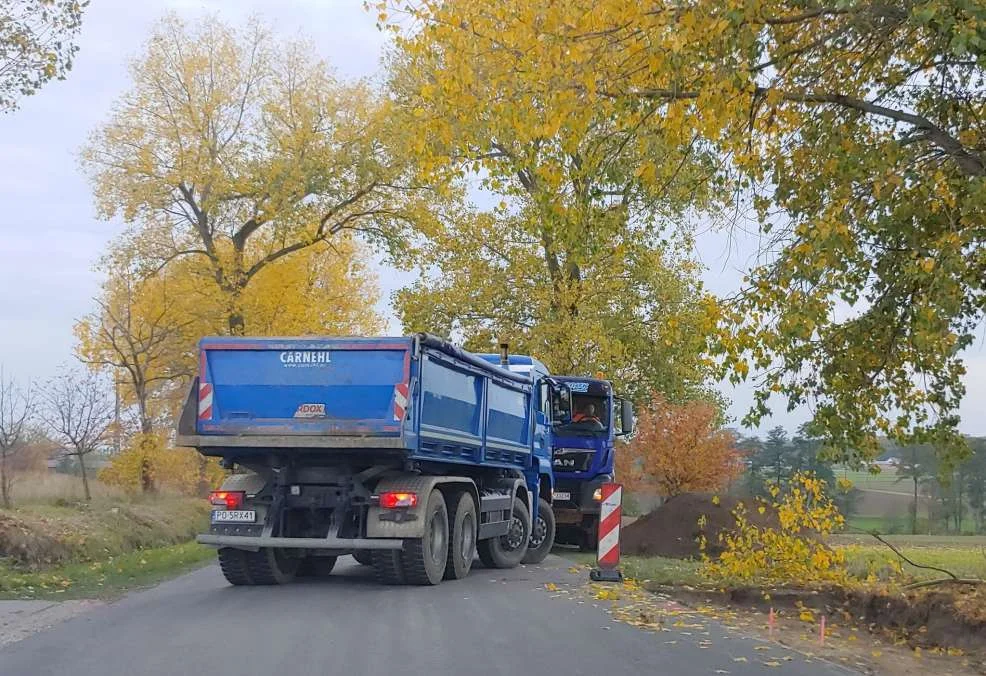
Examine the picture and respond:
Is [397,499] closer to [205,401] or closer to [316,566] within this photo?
[205,401]

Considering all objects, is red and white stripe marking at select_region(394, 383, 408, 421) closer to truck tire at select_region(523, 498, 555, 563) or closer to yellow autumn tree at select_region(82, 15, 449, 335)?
truck tire at select_region(523, 498, 555, 563)

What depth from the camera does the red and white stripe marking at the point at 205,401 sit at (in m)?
12.9

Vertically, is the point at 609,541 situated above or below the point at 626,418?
below

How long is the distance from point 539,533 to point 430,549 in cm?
585

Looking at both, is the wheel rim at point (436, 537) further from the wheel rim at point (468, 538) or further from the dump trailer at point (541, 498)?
the dump trailer at point (541, 498)

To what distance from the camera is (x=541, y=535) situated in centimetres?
1894

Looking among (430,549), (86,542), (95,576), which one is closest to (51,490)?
(86,542)

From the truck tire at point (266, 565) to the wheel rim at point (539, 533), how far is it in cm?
589

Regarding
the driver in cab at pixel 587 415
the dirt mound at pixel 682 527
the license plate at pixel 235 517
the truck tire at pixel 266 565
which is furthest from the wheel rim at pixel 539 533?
the license plate at pixel 235 517

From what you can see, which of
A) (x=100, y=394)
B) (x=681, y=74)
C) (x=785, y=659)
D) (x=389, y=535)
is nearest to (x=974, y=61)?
(x=681, y=74)

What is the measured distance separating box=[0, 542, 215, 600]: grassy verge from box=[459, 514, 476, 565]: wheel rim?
402 centimetres

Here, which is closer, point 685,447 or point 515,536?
point 515,536

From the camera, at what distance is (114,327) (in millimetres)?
30312

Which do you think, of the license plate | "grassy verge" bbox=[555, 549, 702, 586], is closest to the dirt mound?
"grassy verge" bbox=[555, 549, 702, 586]
